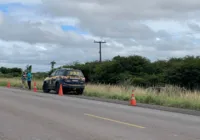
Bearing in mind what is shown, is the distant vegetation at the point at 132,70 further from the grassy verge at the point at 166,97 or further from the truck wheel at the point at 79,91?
the grassy verge at the point at 166,97

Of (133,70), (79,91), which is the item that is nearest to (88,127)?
(79,91)

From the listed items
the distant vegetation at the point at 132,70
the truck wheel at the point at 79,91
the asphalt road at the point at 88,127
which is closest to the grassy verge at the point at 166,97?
the truck wheel at the point at 79,91

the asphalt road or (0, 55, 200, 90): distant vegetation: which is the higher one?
(0, 55, 200, 90): distant vegetation

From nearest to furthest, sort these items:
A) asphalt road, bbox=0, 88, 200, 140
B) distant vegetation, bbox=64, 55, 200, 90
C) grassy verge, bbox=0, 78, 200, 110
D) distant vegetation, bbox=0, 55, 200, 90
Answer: asphalt road, bbox=0, 88, 200, 140
grassy verge, bbox=0, 78, 200, 110
distant vegetation, bbox=0, 55, 200, 90
distant vegetation, bbox=64, 55, 200, 90

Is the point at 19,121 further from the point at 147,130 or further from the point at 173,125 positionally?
the point at 173,125

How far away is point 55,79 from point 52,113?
1343cm

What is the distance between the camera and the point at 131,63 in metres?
52.4

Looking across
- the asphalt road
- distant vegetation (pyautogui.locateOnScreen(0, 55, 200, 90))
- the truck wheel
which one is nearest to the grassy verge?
the truck wheel

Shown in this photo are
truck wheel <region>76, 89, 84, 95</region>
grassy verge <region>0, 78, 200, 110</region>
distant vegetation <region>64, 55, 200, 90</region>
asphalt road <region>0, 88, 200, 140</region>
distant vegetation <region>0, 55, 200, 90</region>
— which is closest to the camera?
asphalt road <region>0, 88, 200, 140</region>

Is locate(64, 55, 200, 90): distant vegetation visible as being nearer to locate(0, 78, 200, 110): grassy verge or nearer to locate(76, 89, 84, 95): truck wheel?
locate(76, 89, 84, 95): truck wheel

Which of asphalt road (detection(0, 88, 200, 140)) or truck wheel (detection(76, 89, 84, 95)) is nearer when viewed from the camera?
asphalt road (detection(0, 88, 200, 140))

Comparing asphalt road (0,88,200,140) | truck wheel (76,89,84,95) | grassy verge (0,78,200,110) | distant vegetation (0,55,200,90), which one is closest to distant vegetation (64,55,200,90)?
distant vegetation (0,55,200,90)

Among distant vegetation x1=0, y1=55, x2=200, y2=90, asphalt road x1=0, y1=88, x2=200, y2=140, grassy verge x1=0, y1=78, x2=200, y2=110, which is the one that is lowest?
asphalt road x1=0, y1=88, x2=200, y2=140

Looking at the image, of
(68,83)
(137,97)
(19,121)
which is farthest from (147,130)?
(68,83)
